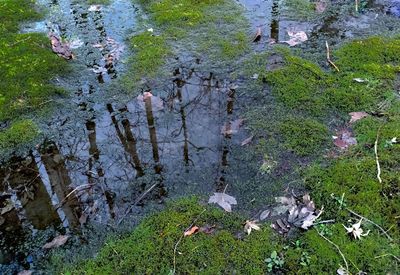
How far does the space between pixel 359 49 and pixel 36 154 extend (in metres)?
3.51

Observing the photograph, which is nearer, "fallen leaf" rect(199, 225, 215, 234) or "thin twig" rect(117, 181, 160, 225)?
"fallen leaf" rect(199, 225, 215, 234)

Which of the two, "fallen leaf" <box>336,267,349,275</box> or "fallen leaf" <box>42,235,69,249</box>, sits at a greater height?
"fallen leaf" <box>42,235,69,249</box>

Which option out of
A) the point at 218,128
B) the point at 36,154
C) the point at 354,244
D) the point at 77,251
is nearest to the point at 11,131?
the point at 36,154

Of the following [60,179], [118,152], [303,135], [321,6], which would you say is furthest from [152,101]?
[321,6]

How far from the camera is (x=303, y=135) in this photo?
3.45 metres

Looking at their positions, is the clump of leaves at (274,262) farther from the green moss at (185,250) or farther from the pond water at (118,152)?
the pond water at (118,152)

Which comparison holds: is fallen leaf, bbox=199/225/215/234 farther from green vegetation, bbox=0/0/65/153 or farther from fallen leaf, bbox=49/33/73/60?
fallen leaf, bbox=49/33/73/60

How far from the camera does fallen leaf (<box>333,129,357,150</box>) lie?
335cm

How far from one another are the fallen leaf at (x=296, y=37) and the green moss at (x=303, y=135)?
1.34 meters

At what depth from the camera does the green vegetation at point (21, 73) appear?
12.2 ft

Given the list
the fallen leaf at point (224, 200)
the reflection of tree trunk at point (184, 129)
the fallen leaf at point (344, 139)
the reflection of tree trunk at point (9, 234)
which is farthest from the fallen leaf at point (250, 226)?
the reflection of tree trunk at point (9, 234)

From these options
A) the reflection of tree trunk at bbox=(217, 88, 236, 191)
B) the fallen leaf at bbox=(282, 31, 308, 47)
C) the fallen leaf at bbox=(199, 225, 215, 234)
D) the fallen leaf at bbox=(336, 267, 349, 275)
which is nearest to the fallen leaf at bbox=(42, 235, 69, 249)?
the fallen leaf at bbox=(199, 225, 215, 234)

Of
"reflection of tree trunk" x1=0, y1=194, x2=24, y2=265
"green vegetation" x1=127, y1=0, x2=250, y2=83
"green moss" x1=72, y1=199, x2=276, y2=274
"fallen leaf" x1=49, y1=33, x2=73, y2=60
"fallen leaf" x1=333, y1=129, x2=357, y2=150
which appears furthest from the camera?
"fallen leaf" x1=49, y1=33, x2=73, y2=60

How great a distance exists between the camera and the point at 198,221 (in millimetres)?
2842
